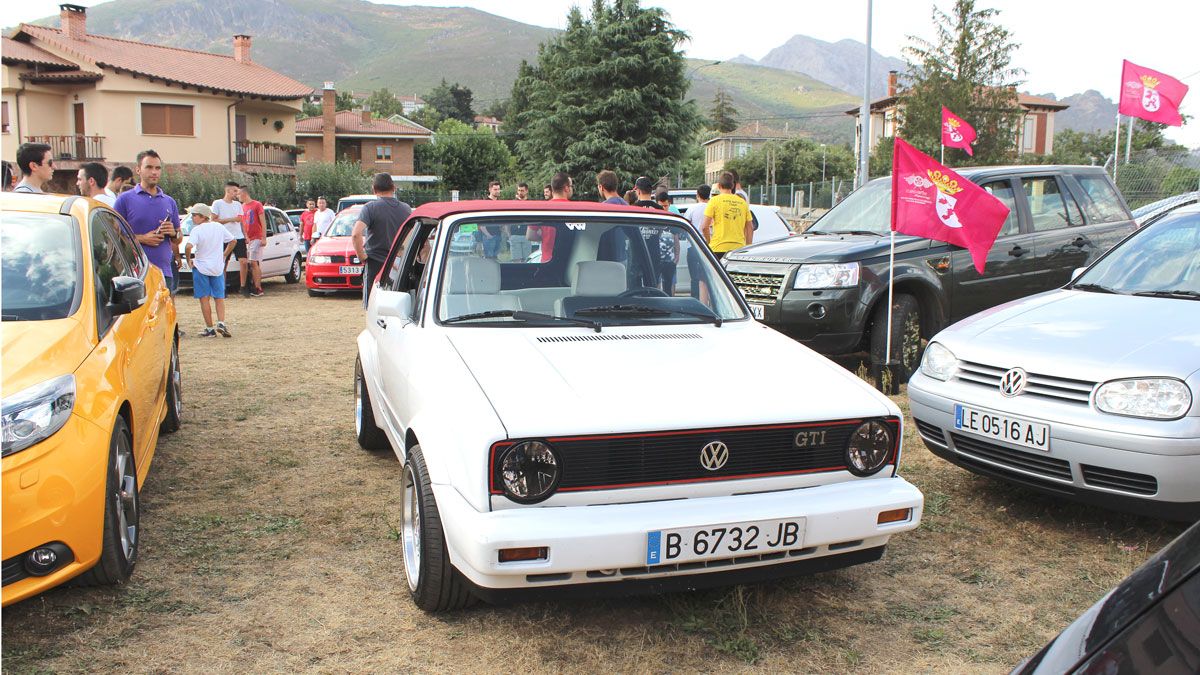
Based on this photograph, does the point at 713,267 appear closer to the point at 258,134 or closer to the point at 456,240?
the point at 456,240

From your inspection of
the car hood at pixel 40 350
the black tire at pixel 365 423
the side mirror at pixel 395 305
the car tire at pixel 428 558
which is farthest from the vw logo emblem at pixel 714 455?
the black tire at pixel 365 423

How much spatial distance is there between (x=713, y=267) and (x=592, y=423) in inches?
71.5

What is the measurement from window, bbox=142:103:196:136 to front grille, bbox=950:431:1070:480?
42.8 meters

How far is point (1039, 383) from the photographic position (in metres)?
4.52

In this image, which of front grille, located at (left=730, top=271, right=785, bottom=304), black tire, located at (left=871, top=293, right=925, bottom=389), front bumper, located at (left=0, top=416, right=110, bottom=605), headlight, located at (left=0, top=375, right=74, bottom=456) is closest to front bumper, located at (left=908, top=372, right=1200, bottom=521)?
black tire, located at (left=871, top=293, right=925, bottom=389)

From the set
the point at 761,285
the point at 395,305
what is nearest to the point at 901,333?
the point at 761,285

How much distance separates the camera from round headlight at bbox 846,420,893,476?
11.6 feet

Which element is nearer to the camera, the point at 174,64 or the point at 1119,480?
the point at 1119,480

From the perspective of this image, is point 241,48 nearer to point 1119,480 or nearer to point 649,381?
point 649,381

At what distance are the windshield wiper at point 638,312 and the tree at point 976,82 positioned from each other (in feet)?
86.5

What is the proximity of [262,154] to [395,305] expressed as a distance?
44.8 m

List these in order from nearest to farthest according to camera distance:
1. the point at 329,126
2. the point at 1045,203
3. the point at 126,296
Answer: the point at 126,296
the point at 1045,203
the point at 329,126

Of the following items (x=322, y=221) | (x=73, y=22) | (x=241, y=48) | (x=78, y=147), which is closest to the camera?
(x=322, y=221)

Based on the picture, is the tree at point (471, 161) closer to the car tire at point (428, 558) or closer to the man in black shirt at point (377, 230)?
the man in black shirt at point (377, 230)
